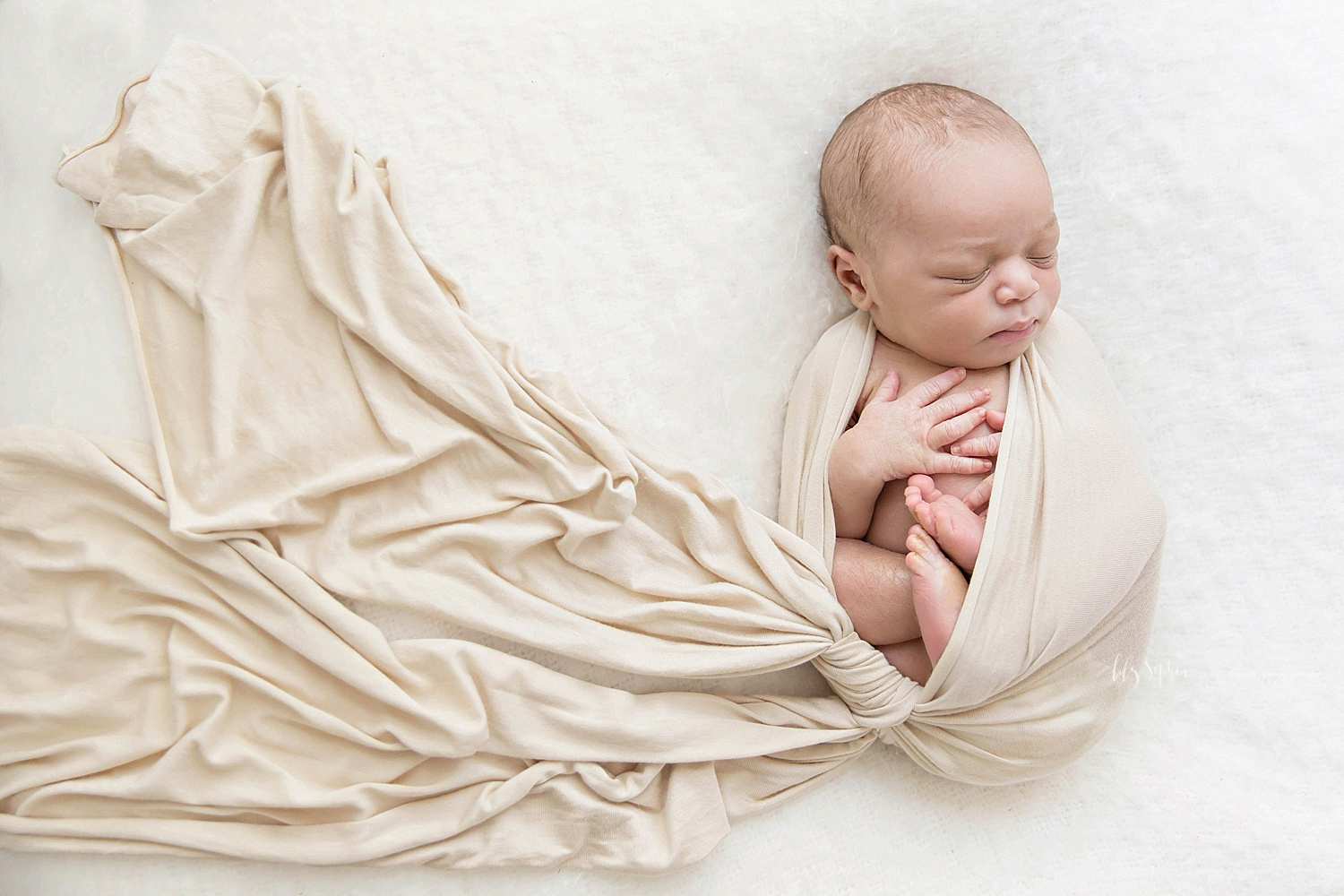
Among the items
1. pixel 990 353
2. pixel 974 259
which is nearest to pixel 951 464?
pixel 990 353

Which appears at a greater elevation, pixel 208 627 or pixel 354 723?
pixel 208 627

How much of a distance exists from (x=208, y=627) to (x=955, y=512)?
0.98 m

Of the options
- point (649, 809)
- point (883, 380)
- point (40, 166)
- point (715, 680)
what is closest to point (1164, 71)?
point (883, 380)

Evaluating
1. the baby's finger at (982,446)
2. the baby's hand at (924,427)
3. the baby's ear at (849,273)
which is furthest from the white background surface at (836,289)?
the baby's finger at (982,446)

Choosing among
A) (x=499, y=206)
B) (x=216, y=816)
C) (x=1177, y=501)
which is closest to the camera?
(x=216, y=816)

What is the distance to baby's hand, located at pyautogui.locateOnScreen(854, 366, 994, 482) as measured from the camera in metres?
1.31

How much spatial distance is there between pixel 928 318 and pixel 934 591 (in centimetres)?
38

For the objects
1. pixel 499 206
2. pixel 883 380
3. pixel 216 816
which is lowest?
pixel 216 816

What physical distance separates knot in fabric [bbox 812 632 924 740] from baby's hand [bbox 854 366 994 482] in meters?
0.24

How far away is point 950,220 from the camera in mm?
1253

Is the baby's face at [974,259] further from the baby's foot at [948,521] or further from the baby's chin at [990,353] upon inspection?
the baby's foot at [948,521]

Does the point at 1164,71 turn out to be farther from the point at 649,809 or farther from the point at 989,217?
the point at 649,809

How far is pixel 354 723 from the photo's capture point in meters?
1.22

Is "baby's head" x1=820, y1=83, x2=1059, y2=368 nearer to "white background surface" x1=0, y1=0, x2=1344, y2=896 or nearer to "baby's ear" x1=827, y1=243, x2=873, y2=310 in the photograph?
"baby's ear" x1=827, y1=243, x2=873, y2=310
